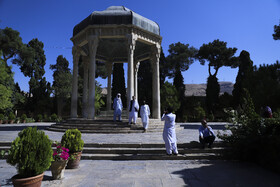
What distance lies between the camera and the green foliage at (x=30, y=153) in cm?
325

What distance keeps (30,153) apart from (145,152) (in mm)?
3958

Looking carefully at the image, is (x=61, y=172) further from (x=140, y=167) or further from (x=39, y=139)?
(x=140, y=167)

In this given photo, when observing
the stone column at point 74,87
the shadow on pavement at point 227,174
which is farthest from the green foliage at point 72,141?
the stone column at point 74,87

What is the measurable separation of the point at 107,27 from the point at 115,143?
864 centimetres

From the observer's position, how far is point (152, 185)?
3766 mm

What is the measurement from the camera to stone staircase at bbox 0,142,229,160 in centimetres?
600

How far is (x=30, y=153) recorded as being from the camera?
3291 mm

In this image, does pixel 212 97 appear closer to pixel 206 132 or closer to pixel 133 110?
pixel 133 110

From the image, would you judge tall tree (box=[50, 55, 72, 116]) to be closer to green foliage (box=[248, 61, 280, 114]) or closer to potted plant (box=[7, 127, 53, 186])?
green foliage (box=[248, 61, 280, 114])

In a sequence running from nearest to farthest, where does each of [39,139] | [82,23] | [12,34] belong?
[39,139]
[82,23]
[12,34]

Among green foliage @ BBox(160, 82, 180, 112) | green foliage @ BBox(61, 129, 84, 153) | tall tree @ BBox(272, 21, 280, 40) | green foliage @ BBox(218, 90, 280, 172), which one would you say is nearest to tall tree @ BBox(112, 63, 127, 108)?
green foliage @ BBox(160, 82, 180, 112)

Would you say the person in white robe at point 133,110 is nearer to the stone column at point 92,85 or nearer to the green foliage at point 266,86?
the stone column at point 92,85

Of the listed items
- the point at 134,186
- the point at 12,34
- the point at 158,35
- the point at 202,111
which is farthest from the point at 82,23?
the point at 12,34

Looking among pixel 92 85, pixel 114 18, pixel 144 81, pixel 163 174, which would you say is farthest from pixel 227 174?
pixel 144 81
